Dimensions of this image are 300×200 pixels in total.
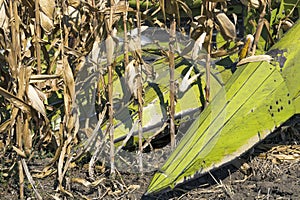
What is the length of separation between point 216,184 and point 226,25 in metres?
0.56

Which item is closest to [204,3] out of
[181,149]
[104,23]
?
[104,23]

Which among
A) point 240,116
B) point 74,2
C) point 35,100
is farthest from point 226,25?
point 35,100

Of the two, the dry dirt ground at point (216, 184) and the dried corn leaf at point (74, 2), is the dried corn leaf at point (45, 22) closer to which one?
the dried corn leaf at point (74, 2)

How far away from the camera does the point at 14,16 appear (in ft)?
5.86

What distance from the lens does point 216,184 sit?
2.02 meters

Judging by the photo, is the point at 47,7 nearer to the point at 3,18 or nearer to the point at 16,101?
the point at 3,18

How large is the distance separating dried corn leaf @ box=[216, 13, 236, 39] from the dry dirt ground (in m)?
0.45

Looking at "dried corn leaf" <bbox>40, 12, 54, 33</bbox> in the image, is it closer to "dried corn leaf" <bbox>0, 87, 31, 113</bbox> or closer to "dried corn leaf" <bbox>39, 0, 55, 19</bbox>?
"dried corn leaf" <bbox>39, 0, 55, 19</bbox>

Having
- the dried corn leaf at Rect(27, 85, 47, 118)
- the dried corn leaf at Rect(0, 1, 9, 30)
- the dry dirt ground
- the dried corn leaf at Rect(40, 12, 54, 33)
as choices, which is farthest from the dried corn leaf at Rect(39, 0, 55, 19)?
the dry dirt ground

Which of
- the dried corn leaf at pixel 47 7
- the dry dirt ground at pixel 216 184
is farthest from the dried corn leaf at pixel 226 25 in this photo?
the dried corn leaf at pixel 47 7

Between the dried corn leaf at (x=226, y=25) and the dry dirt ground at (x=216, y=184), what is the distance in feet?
1.47

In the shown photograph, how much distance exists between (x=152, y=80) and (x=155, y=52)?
0.19 metres

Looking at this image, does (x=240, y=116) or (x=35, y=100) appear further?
(x=240, y=116)

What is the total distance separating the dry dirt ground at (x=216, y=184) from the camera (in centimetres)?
195
